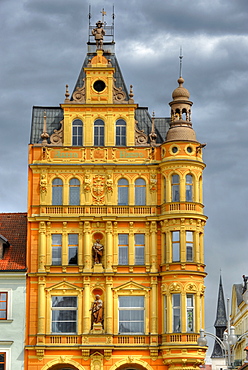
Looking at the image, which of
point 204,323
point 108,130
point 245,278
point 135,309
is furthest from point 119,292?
point 245,278

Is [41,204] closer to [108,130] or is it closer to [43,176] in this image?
[43,176]

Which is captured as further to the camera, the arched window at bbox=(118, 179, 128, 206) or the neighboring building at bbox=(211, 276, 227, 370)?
the neighboring building at bbox=(211, 276, 227, 370)

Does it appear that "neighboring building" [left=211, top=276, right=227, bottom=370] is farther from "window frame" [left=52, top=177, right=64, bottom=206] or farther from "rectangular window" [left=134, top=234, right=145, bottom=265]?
"window frame" [left=52, top=177, right=64, bottom=206]

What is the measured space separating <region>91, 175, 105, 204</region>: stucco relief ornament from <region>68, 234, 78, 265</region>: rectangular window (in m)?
3.02

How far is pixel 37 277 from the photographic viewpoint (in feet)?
238

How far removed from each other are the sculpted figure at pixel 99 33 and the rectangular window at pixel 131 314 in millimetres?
19506

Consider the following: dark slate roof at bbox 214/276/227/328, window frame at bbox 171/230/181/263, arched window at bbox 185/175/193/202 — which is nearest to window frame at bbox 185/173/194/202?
arched window at bbox 185/175/193/202

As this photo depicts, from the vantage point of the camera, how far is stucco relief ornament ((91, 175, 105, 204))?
73688 millimetres

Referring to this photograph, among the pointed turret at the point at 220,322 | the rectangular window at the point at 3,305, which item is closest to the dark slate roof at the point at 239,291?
the pointed turret at the point at 220,322

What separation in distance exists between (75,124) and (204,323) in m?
17.4

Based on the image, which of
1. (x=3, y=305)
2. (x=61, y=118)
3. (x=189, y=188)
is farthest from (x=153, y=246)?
(x=61, y=118)

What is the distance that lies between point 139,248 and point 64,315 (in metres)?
7.22

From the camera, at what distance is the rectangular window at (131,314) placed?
71938mm

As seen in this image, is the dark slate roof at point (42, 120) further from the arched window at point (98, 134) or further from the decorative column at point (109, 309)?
the decorative column at point (109, 309)
